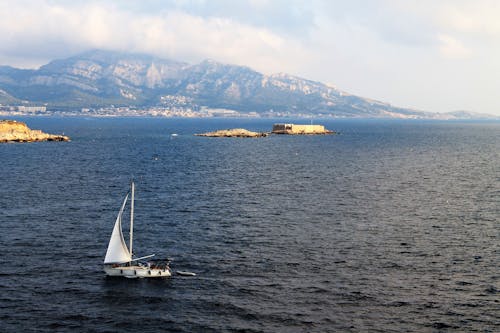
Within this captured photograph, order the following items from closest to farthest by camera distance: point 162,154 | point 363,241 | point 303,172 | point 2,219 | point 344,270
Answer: point 344,270 → point 363,241 → point 2,219 → point 303,172 → point 162,154

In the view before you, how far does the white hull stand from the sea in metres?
0.72

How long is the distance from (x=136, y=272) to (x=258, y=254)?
50.5ft

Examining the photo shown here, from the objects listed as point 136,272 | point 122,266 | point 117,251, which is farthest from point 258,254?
point 117,251

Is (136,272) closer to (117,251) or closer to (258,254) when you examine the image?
(117,251)

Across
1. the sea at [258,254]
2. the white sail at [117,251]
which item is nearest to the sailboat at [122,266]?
the white sail at [117,251]

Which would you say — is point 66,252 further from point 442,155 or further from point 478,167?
point 442,155

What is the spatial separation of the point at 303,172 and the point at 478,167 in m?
54.7

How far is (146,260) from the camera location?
6234 centimetres

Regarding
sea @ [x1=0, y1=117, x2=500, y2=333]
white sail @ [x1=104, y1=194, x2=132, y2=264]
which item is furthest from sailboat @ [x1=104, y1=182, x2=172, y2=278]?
sea @ [x1=0, y1=117, x2=500, y2=333]

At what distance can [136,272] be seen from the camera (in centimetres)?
5747

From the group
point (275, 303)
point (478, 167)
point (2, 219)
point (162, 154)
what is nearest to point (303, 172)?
point (478, 167)

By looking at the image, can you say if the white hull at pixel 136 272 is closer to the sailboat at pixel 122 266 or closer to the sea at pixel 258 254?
the sailboat at pixel 122 266

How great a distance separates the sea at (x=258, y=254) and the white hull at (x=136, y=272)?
0.72 meters

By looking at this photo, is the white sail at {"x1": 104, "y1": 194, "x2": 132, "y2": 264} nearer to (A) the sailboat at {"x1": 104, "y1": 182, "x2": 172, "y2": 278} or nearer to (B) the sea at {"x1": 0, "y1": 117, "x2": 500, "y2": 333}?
(A) the sailboat at {"x1": 104, "y1": 182, "x2": 172, "y2": 278}
